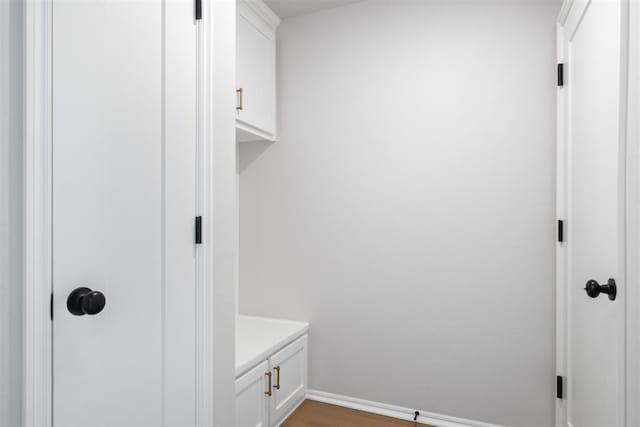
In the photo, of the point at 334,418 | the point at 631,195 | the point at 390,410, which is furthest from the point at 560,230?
the point at 334,418

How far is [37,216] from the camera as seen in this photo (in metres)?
0.79

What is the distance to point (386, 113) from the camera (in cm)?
222

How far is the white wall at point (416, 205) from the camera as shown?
1946 millimetres

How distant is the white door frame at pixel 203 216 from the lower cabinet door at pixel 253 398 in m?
0.38

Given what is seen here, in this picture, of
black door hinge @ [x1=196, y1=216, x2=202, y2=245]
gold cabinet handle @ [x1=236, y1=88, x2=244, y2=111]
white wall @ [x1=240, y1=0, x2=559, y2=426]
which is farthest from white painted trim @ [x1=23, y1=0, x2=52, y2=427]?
white wall @ [x1=240, y1=0, x2=559, y2=426]

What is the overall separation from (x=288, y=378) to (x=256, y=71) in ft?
5.80

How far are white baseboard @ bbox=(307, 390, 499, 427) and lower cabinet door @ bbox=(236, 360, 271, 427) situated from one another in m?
0.48

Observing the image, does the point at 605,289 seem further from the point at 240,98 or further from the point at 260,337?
the point at 240,98

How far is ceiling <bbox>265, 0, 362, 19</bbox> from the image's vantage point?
2275mm

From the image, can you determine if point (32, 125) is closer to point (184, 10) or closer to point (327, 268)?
point (184, 10)

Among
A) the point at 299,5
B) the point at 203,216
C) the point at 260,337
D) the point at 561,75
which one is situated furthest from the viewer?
the point at 299,5

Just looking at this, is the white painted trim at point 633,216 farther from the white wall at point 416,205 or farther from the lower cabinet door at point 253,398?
the lower cabinet door at point 253,398

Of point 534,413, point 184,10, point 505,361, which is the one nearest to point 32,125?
point 184,10

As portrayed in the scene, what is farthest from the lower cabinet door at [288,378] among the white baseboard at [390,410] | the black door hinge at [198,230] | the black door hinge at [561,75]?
the black door hinge at [561,75]
